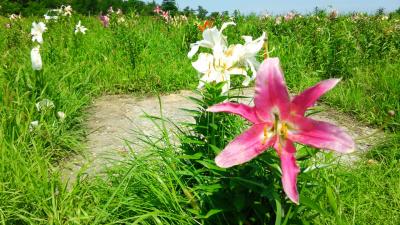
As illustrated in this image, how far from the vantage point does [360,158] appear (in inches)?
118

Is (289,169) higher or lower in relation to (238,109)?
lower

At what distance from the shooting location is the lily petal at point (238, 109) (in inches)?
45.1

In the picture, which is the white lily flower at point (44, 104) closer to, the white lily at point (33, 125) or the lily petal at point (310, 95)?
the white lily at point (33, 125)

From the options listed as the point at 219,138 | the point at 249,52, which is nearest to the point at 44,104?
the point at 219,138

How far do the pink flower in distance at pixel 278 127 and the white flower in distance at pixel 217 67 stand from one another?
0.50 m

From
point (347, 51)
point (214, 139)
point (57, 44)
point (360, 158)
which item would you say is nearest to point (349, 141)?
point (214, 139)

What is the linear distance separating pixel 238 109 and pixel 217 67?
21.5 inches

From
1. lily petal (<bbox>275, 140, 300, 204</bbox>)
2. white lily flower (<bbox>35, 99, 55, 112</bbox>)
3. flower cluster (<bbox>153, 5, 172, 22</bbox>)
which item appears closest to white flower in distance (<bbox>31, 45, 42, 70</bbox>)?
white lily flower (<bbox>35, 99, 55, 112</bbox>)

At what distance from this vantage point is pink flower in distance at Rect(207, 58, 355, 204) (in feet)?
3.67

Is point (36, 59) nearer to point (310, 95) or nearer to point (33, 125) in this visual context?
point (33, 125)

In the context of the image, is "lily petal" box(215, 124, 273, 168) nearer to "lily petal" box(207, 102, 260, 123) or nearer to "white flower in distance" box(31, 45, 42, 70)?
"lily petal" box(207, 102, 260, 123)

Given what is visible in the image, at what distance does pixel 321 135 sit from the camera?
114cm

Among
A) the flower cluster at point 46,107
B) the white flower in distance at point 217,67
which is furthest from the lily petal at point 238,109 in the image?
the flower cluster at point 46,107

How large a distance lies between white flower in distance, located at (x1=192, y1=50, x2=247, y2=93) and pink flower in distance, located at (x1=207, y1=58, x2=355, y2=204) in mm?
505
